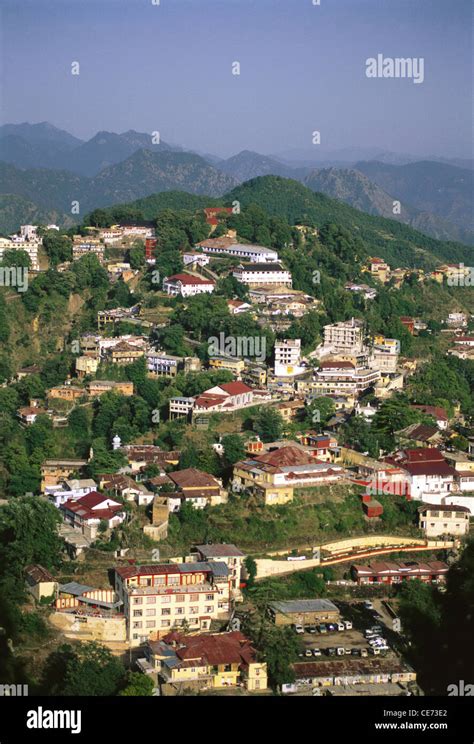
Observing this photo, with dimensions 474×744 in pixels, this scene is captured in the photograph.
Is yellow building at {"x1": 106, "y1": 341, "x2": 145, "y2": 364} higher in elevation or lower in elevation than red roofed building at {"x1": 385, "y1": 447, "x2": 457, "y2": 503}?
higher

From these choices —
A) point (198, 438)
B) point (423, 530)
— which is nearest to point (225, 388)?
point (198, 438)

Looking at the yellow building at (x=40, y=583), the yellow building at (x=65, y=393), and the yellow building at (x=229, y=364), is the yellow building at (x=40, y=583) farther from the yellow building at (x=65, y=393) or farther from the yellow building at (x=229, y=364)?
the yellow building at (x=229, y=364)

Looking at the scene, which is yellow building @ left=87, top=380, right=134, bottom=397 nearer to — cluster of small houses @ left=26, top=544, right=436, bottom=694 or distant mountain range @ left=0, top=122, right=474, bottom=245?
cluster of small houses @ left=26, top=544, right=436, bottom=694

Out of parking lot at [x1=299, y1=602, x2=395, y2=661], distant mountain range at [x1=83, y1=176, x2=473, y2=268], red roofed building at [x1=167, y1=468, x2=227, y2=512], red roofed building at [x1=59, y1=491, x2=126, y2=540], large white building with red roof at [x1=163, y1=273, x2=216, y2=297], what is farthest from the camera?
distant mountain range at [x1=83, y1=176, x2=473, y2=268]

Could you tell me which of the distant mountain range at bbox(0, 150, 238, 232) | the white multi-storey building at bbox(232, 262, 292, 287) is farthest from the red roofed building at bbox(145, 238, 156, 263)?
the distant mountain range at bbox(0, 150, 238, 232)

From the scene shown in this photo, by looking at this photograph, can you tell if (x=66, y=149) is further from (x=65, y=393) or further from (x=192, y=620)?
(x=192, y=620)

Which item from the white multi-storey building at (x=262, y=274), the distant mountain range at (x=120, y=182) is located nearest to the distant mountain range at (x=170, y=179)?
the distant mountain range at (x=120, y=182)
